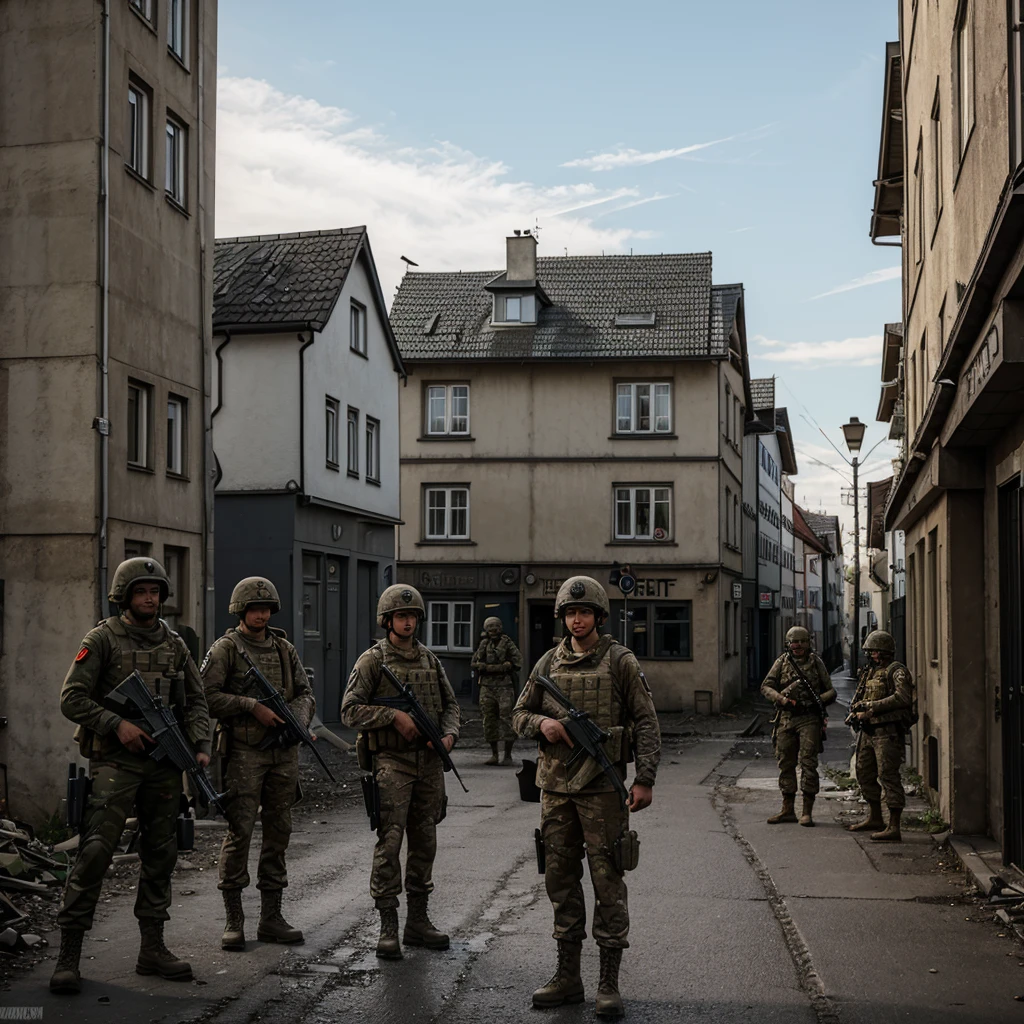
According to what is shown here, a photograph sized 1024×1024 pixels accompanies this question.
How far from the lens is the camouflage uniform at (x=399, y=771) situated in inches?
309

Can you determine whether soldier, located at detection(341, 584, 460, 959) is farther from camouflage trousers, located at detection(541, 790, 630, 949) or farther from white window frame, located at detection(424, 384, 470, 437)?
white window frame, located at detection(424, 384, 470, 437)

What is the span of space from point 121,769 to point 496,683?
1238 centimetres

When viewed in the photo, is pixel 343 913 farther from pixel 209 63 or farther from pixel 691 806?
pixel 209 63

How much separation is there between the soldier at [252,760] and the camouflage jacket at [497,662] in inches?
435

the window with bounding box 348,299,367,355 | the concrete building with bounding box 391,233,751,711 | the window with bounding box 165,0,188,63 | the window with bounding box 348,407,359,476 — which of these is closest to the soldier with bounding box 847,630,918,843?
the window with bounding box 165,0,188,63

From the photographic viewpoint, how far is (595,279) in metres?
38.5

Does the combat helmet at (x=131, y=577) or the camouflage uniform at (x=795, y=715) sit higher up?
the combat helmet at (x=131, y=577)

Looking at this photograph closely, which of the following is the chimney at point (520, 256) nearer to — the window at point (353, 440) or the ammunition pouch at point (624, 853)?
the window at point (353, 440)

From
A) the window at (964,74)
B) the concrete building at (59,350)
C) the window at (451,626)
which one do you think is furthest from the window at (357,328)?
the window at (964,74)

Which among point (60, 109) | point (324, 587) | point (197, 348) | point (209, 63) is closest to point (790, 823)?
point (197, 348)

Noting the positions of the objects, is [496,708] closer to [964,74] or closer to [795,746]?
[795,746]

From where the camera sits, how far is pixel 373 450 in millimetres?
28375

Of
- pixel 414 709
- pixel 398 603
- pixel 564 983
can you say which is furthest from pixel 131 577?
pixel 564 983

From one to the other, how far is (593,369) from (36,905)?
92.2 ft
